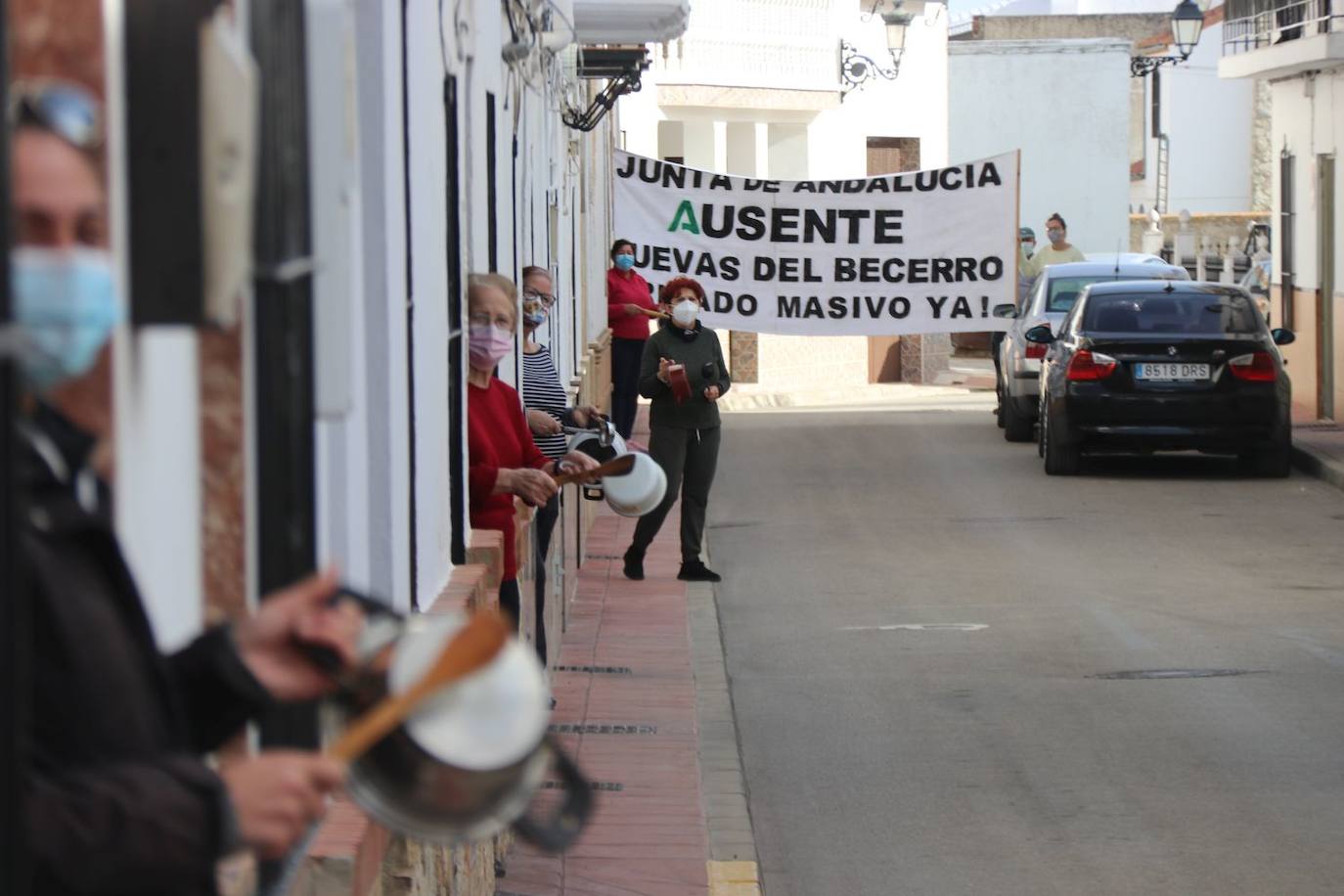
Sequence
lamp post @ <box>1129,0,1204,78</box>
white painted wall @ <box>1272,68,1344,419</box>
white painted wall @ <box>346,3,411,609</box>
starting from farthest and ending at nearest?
1. lamp post @ <box>1129,0,1204,78</box>
2. white painted wall @ <box>1272,68,1344,419</box>
3. white painted wall @ <box>346,3,411,609</box>

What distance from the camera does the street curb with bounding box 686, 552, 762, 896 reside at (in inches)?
291

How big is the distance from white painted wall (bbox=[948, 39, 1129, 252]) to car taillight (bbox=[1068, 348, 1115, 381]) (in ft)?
93.6

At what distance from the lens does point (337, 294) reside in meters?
3.28

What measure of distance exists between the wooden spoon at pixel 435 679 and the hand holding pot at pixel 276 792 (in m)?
0.02

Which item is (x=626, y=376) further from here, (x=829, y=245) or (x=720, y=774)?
(x=720, y=774)

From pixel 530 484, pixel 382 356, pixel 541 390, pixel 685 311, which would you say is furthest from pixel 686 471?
pixel 382 356

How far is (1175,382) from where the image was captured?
1897cm

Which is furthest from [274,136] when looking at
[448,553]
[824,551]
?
[824,551]

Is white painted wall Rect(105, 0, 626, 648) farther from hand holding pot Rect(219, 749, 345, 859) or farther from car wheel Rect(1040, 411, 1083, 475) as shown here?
car wheel Rect(1040, 411, 1083, 475)

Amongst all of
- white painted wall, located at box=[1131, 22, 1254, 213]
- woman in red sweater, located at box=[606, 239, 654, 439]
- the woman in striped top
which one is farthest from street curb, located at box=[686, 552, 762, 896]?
white painted wall, located at box=[1131, 22, 1254, 213]

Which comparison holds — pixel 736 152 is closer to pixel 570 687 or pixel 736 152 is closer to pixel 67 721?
pixel 570 687

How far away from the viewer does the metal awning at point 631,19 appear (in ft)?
52.4

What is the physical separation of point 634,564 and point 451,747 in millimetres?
11884

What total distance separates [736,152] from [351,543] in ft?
97.8
